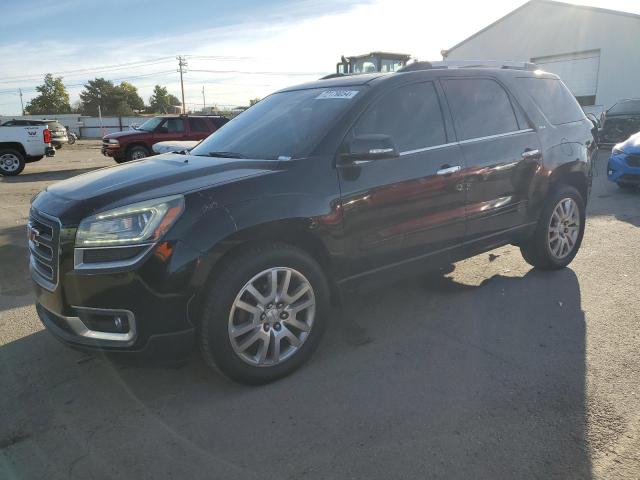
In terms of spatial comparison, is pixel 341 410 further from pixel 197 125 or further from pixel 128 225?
pixel 197 125

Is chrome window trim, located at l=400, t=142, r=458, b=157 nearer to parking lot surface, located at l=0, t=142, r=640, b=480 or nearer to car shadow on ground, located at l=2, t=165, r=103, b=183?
parking lot surface, located at l=0, t=142, r=640, b=480

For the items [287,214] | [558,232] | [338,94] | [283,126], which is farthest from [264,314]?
[558,232]

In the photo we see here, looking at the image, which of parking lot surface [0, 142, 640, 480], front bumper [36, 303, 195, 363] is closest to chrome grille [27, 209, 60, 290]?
front bumper [36, 303, 195, 363]

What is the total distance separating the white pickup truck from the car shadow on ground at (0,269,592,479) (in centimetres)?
1373

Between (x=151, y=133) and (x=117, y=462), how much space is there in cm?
1553

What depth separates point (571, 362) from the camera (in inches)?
129

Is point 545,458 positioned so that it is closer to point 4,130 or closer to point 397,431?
point 397,431

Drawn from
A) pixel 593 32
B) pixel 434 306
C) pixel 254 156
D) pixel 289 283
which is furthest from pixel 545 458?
pixel 593 32

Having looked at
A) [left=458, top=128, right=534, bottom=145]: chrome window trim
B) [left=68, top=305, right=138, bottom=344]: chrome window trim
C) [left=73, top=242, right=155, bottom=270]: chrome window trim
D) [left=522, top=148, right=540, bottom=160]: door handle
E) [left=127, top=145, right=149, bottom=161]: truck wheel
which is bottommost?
[left=68, top=305, right=138, bottom=344]: chrome window trim

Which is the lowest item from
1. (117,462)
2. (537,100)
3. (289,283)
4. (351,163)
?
(117,462)

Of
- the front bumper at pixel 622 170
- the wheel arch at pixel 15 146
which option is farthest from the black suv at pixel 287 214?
the wheel arch at pixel 15 146

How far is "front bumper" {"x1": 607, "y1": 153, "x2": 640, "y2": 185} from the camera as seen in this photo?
28.7 feet

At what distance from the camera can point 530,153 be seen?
448 centimetres

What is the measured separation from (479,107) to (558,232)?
1.58 metres
